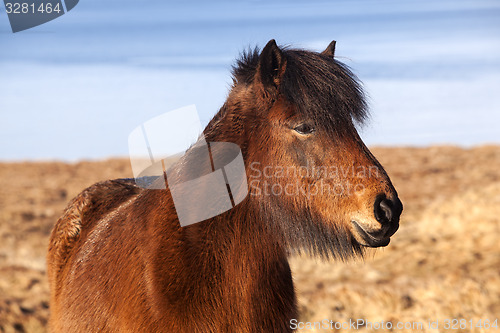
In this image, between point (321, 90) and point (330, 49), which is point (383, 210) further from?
point (330, 49)

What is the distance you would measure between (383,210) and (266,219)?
75 cm

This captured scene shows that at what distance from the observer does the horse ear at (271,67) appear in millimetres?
2949

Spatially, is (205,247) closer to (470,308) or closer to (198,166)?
(198,166)

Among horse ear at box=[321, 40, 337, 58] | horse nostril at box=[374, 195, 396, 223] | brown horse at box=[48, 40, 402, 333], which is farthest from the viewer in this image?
horse ear at box=[321, 40, 337, 58]

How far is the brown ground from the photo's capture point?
24.3ft

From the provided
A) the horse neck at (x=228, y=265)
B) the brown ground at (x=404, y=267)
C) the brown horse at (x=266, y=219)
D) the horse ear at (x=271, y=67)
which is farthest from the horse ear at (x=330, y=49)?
the brown ground at (x=404, y=267)

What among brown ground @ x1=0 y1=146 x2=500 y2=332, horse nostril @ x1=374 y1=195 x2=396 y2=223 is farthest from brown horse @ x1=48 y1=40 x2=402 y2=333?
brown ground @ x1=0 y1=146 x2=500 y2=332

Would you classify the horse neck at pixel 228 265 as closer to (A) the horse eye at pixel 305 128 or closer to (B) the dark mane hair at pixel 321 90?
(A) the horse eye at pixel 305 128

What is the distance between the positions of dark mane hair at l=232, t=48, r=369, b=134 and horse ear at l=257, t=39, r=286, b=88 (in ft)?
0.15

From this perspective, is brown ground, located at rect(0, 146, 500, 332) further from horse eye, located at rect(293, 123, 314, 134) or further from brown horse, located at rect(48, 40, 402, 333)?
horse eye, located at rect(293, 123, 314, 134)

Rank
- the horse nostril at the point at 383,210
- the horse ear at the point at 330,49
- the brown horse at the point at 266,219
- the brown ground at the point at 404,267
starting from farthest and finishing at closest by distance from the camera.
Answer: the brown ground at the point at 404,267 < the horse ear at the point at 330,49 < the brown horse at the point at 266,219 < the horse nostril at the point at 383,210

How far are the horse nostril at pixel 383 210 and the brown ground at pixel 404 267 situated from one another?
109cm

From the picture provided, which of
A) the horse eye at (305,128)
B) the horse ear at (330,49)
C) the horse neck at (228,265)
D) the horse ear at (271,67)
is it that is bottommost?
the horse neck at (228,265)

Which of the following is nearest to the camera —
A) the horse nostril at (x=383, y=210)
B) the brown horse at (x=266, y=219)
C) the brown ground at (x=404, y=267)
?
the horse nostril at (x=383, y=210)
